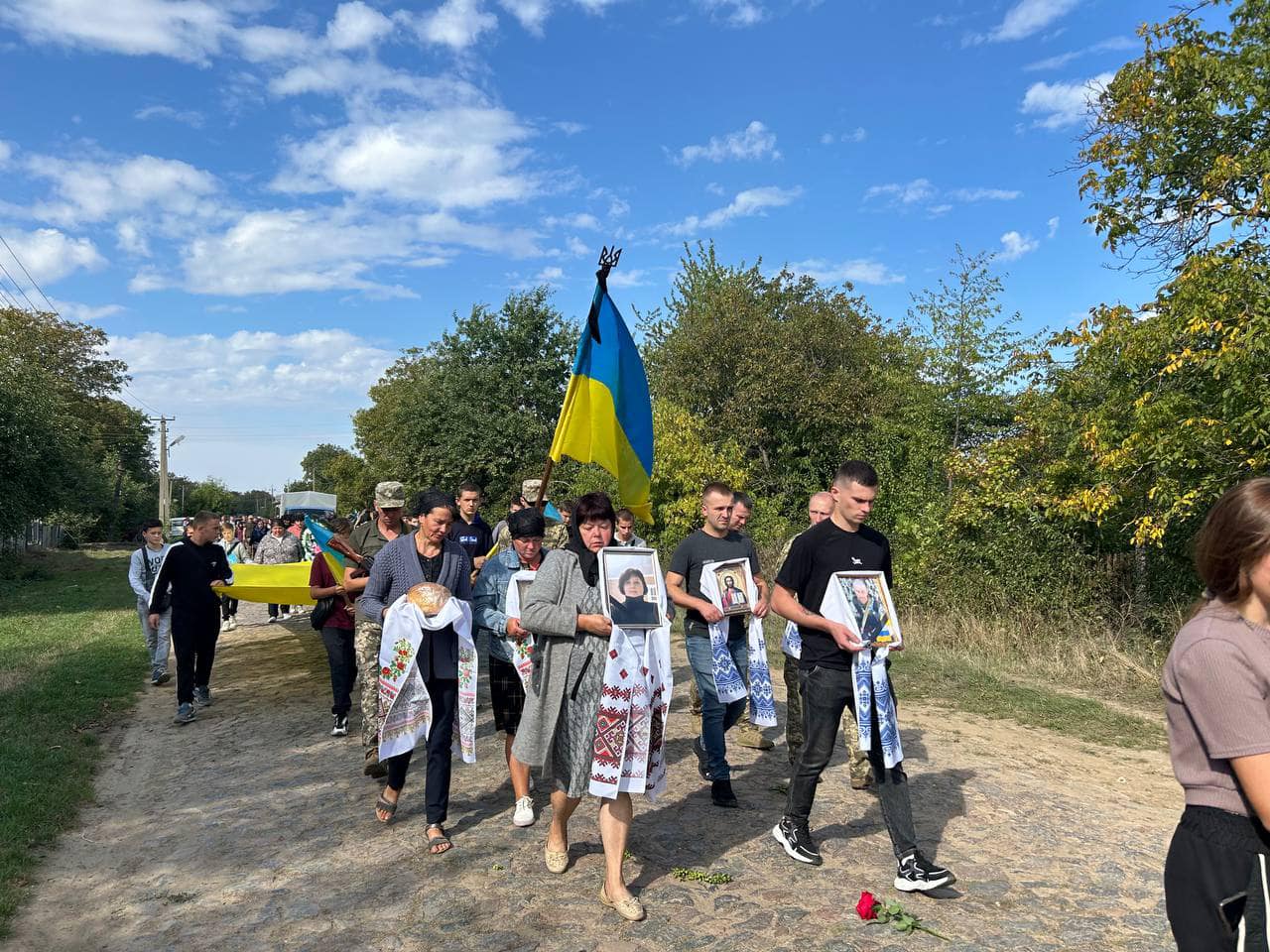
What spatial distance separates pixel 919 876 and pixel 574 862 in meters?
1.83

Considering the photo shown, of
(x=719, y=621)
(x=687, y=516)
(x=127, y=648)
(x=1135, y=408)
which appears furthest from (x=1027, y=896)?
(x=687, y=516)

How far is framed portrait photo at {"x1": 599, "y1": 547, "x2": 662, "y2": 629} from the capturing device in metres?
4.09

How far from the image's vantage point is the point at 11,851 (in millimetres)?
4902

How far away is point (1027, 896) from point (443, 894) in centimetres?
298

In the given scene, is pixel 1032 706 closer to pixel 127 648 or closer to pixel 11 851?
pixel 11 851

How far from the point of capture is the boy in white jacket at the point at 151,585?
10164 millimetres

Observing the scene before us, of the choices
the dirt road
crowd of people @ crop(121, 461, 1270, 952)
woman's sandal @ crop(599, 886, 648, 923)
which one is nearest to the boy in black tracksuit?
crowd of people @ crop(121, 461, 1270, 952)

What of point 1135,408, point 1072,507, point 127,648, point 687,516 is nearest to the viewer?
point 1135,408

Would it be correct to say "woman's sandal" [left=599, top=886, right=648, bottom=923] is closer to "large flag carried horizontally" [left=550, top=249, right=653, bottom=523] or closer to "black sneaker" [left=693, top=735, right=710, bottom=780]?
"black sneaker" [left=693, top=735, right=710, bottom=780]

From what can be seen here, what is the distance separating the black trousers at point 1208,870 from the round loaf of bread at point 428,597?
3922 millimetres

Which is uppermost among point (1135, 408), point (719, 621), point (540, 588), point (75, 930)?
point (1135, 408)

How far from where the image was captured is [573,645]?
417 cm

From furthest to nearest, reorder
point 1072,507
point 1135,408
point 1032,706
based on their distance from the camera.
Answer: point 1072,507, point 1135,408, point 1032,706

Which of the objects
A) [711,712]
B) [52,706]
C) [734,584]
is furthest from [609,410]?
[52,706]
